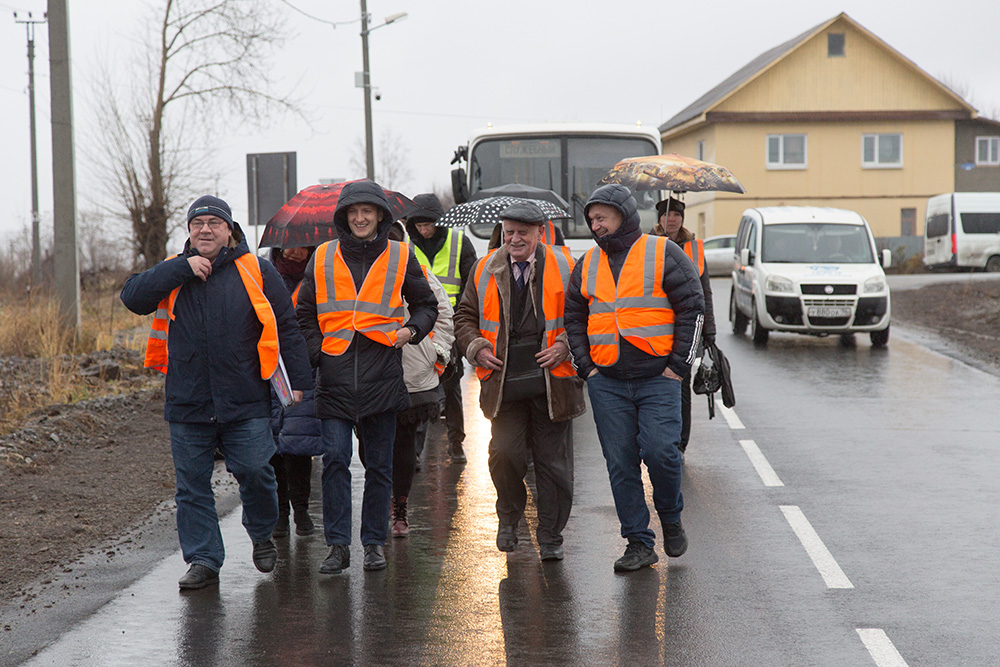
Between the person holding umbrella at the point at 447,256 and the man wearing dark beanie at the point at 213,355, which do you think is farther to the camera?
the person holding umbrella at the point at 447,256

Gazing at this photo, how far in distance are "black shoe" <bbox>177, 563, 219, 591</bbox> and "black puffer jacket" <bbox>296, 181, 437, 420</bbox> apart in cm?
94

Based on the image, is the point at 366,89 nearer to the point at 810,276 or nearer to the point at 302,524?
the point at 810,276

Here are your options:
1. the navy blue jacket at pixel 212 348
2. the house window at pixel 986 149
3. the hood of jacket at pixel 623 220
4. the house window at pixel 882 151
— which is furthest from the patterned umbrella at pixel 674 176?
the house window at pixel 986 149

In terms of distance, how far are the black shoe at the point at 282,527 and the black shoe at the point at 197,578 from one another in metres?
1.01

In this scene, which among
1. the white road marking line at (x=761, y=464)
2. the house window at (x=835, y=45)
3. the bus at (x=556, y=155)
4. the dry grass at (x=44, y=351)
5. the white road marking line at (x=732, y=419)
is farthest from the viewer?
the house window at (x=835, y=45)

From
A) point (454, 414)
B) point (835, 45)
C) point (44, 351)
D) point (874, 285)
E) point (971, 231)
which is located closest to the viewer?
point (454, 414)

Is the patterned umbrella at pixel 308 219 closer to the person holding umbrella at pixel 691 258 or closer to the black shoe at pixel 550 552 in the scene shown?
the black shoe at pixel 550 552

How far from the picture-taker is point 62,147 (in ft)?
45.8

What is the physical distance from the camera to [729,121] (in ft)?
160

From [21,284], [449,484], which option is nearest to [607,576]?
[449,484]

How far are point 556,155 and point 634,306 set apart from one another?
9.61 m

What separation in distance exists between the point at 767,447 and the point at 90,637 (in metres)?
6.22

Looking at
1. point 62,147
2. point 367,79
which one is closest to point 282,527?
point 62,147

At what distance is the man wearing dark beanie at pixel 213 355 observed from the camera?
5.91 m
